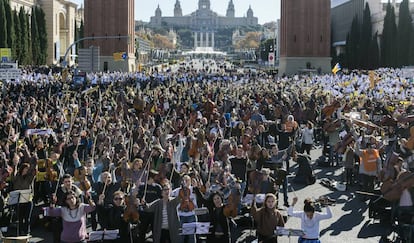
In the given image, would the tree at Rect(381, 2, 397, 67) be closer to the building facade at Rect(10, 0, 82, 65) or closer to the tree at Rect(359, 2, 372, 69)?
the tree at Rect(359, 2, 372, 69)

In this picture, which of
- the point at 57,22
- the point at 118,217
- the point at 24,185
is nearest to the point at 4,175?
the point at 24,185

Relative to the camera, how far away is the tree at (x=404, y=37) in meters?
66.9

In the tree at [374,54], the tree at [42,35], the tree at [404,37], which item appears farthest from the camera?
the tree at [42,35]

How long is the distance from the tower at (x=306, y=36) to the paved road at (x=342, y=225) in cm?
5408

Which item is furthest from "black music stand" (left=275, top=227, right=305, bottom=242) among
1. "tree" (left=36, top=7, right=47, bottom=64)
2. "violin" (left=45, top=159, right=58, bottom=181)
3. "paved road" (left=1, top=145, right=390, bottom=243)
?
"tree" (left=36, top=7, right=47, bottom=64)

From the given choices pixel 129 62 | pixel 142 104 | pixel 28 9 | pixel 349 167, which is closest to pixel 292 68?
pixel 129 62

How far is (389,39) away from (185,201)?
204 feet

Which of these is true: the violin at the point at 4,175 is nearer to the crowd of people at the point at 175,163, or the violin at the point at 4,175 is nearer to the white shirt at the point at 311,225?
the crowd of people at the point at 175,163

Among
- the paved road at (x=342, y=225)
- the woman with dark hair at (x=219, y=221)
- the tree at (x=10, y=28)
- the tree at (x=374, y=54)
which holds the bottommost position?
the paved road at (x=342, y=225)

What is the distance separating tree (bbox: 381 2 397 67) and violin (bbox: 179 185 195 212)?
6083cm

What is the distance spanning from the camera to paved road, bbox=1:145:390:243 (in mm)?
12484

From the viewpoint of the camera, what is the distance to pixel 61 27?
10069 centimetres

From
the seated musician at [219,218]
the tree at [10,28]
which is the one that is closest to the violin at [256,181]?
the seated musician at [219,218]

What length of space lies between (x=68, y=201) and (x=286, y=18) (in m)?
62.8
